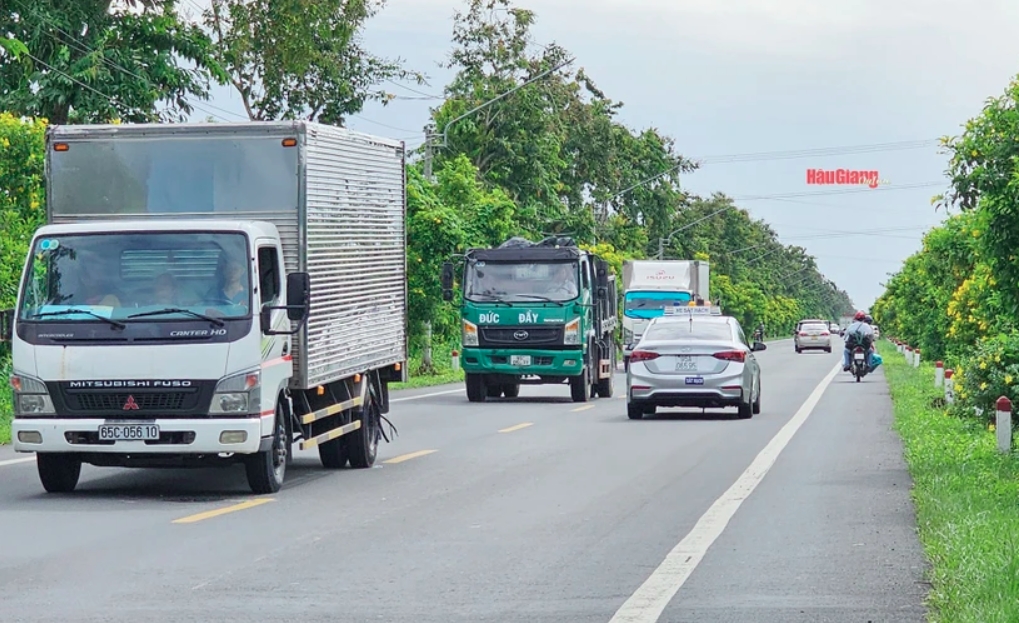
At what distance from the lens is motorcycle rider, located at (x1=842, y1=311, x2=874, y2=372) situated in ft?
147

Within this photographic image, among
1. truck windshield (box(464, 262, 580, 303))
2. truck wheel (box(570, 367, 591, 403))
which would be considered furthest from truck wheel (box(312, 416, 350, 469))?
truck wheel (box(570, 367, 591, 403))

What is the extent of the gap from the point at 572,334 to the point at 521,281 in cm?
134

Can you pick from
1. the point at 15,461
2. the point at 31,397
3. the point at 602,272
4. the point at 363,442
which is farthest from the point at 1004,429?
the point at 602,272

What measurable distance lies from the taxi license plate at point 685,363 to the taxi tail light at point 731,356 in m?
0.34

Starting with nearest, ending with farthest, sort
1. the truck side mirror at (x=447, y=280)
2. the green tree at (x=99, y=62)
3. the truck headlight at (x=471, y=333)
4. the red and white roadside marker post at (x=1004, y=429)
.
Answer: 1. the red and white roadside marker post at (x=1004, y=429)
2. the truck side mirror at (x=447, y=280)
3. the truck headlight at (x=471, y=333)
4. the green tree at (x=99, y=62)

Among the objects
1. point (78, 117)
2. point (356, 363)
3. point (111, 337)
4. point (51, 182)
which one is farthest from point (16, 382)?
point (78, 117)

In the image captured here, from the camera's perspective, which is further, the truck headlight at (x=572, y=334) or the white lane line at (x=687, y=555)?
the truck headlight at (x=572, y=334)

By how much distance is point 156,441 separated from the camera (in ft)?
45.2

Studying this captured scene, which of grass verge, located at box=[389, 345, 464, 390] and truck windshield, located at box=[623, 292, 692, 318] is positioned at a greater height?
truck windshield, located at box=[623, 292, 692, 318]

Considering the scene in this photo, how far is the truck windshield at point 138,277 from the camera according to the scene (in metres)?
14.0

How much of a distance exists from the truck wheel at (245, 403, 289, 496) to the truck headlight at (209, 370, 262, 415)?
614mm

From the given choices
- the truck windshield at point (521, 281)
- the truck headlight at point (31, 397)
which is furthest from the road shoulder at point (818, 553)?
the truck windshield at point (521, 281)

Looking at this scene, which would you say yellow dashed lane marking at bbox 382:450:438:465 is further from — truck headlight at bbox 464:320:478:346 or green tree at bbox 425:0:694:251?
green tree at bbox 425:0:694:251

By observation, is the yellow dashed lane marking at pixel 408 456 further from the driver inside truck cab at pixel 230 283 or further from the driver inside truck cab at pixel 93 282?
the driver inside truck cab at pixel 93 282
